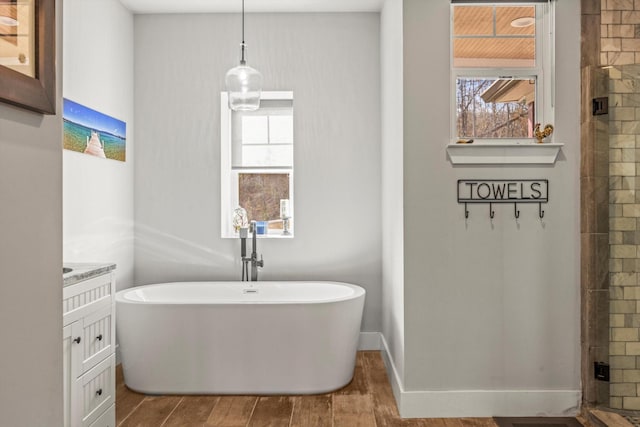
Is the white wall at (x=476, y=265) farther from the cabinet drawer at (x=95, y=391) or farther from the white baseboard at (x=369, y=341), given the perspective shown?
the cabinet drawer at (x=95, y=391)

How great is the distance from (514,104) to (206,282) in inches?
101

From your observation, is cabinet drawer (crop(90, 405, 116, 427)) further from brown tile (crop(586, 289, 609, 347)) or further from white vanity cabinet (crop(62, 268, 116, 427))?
brown tile (crop(586, 289, 609, 347))

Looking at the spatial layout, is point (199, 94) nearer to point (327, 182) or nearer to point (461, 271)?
point (327, 182)

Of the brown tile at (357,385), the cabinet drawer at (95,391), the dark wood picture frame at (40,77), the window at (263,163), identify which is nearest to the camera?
the dark wood picture frame at (40,77)

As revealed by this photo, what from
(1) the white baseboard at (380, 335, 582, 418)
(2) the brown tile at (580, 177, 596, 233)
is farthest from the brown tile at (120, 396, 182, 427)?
(2) the brown tile at (580, 177, 596, 233)

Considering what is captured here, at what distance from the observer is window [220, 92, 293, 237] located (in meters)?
4.26

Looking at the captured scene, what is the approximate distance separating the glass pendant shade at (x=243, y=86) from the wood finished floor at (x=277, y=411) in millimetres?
1920

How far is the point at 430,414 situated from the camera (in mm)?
2746

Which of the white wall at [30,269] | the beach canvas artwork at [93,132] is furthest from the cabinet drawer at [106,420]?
the beach canvas artwork at [93,132]

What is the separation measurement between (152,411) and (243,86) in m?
2.10

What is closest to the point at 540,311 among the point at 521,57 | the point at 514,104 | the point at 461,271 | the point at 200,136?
the point at 461,271

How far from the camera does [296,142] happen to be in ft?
13.1

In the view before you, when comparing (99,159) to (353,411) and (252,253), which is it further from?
(353,411)

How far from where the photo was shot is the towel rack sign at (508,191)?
2.75 m
